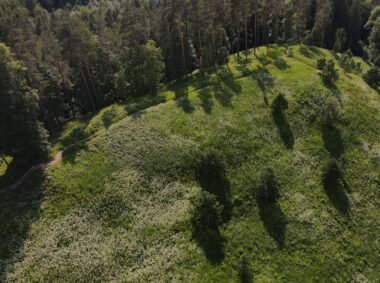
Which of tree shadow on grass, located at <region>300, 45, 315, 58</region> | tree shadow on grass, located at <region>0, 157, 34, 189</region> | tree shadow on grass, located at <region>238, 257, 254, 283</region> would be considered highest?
tree shadow on grass, located at <region>0, 157, 34, 189</region>

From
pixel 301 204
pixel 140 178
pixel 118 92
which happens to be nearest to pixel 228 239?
pixel 301 204

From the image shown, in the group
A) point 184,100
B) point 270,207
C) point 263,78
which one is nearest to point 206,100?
point 184,100

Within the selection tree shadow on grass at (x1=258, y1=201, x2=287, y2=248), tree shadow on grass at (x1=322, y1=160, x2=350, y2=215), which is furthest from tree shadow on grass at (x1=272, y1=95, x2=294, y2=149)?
tree shadow on grass at (x1=258, y1=201, x2=287, y2=248)

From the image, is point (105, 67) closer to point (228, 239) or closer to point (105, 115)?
point (105, 115)

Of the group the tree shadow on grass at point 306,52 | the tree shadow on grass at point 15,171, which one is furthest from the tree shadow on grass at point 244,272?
the tree shadow on grass at point 306,52

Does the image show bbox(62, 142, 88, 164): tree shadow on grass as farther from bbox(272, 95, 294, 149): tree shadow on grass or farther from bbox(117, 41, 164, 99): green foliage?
bbox(272, 95, 294, 149): tree shadow on grass

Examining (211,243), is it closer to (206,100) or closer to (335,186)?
(335,186)
